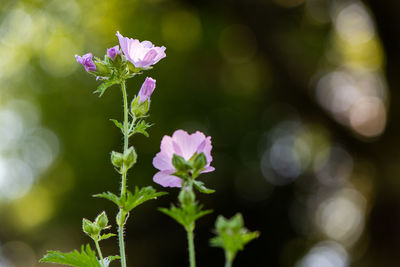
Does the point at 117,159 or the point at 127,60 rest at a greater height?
the point at 127,60

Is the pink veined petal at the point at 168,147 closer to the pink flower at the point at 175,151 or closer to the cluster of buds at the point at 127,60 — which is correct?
the pink flower at the point at 175,151

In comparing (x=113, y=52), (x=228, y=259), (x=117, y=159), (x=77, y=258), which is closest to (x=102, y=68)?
(x=113, y=52)

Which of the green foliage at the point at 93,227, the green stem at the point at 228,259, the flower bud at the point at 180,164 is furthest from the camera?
the green foliage at the point at 93,227

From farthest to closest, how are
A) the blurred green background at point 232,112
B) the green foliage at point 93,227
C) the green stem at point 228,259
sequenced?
the blurred green background at point 232,112 < the green foliage at point 93,227 < the green stem at point 228,259

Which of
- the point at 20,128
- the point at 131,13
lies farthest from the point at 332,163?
the point at 20,128

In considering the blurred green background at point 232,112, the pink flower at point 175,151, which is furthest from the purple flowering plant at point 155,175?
the blurred green background at point 232,112

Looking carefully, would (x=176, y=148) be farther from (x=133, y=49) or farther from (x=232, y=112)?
(x=232, y=112)

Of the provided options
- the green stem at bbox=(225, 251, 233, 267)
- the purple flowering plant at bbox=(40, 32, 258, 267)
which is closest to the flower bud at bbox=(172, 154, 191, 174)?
the purple flowering plant at bbox=(40, 32, 258, 267)

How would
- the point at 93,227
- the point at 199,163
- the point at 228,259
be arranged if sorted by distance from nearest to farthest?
1. the point at 228,259
2. the point at 199,163
3. the point at 93,227
